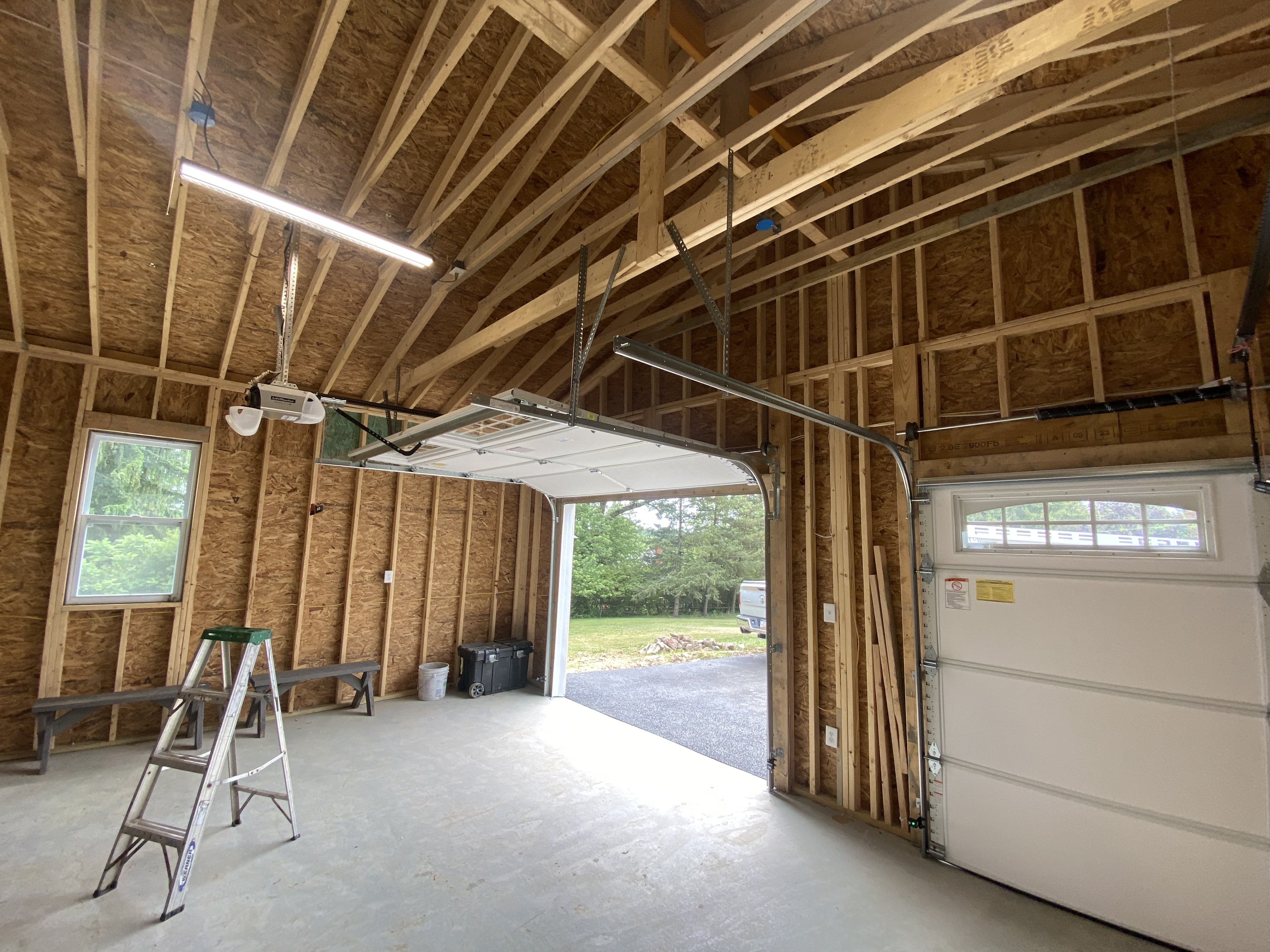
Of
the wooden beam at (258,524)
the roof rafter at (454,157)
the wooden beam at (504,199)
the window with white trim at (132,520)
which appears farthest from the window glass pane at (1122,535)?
the window with white trim at (132,520)

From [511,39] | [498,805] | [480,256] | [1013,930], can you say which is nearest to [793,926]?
[1013,930]

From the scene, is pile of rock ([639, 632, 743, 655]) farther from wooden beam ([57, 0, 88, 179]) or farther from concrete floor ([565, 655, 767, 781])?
wooden beam ([57, 0, 88, 179])

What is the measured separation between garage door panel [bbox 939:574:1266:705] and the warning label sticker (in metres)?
0.03

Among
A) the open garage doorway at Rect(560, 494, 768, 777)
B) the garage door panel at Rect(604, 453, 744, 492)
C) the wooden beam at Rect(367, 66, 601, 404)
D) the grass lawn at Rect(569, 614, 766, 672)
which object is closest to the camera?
the wooden beam at Rect(367, 66, 601, 404)

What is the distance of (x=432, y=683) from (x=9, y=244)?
19.1ft

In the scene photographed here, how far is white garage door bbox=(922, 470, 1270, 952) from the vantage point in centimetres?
284

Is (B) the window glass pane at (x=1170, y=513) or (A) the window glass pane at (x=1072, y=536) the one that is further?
(A) the window glass pane at (x=1072, y=536)

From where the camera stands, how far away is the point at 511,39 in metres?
3.77

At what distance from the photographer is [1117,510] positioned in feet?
10.8

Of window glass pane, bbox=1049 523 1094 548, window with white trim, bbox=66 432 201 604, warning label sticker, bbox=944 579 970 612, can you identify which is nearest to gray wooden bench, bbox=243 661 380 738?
window with white trim, bbox=66 432 201 604

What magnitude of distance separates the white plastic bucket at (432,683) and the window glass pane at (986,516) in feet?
21.0

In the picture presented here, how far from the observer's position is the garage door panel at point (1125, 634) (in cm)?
286

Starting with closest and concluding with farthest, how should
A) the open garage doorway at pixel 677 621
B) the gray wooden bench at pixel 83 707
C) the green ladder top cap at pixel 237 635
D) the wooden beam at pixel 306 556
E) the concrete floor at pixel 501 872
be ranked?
1. the concrete floor at pixel 501 872
2. the green ladder top cap at pixel 237 635
3. the gray wooden bench at pixel 83 707
4. the wooden beam at pixel 306 556
5. the open garage doorway at pixel 677 621

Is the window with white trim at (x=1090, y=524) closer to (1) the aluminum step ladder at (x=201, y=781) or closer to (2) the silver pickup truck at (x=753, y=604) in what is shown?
(1) the aluminum step ladder at (x=201, y=781)
